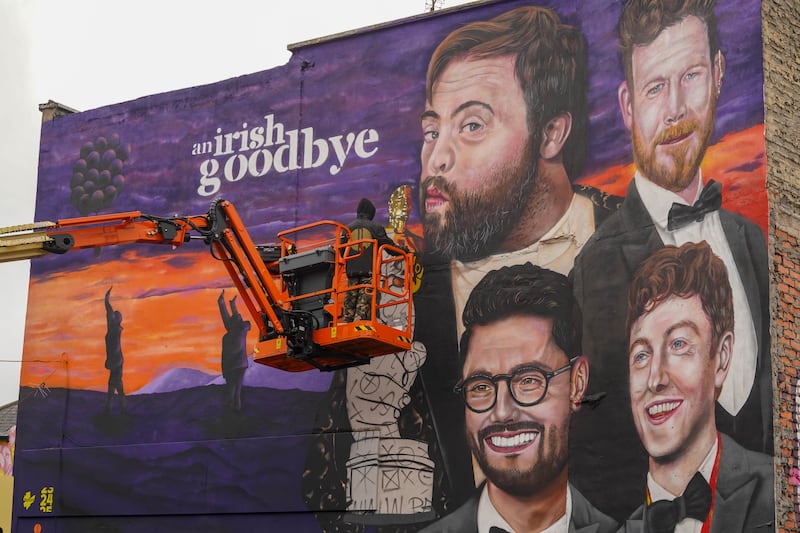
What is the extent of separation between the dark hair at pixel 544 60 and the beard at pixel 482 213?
60 cm

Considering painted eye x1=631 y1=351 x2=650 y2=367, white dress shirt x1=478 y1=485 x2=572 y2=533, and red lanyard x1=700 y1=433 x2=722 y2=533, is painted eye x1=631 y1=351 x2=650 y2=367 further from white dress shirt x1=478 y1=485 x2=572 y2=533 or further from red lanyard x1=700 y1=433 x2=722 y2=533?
white dress shirt x1=478 y1=485 x2=572 y2=533

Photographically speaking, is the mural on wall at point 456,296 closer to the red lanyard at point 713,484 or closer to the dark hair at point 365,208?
the red lanyard at point 713,484

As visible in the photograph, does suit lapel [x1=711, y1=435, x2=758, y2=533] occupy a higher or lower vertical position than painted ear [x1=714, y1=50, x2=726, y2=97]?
lower

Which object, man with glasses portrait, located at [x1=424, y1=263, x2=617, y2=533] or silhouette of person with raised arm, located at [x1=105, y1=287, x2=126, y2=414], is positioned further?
silhouette of person with raised arm, located at [x1=105, y1=287, x2=126, y2=414]

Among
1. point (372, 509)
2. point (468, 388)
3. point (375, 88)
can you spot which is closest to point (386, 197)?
point (375, 88)

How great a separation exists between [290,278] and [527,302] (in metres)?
3.86

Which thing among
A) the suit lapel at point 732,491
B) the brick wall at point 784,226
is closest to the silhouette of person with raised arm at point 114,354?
the suit lapel at point 732,491

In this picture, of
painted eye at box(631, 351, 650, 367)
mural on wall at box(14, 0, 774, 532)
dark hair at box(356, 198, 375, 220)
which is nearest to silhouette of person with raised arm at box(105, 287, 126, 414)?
mural on wall at box(14, 0, 774, 532)

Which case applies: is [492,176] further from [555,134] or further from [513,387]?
[513,387]

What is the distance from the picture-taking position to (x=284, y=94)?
2259cm

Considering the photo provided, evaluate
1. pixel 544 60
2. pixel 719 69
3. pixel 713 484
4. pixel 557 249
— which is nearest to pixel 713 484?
pixel 713 484

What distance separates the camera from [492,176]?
64.7ft

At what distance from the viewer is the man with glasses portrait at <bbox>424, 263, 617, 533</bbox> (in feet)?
59.5

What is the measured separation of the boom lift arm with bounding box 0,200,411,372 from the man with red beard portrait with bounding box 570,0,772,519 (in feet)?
10.2
